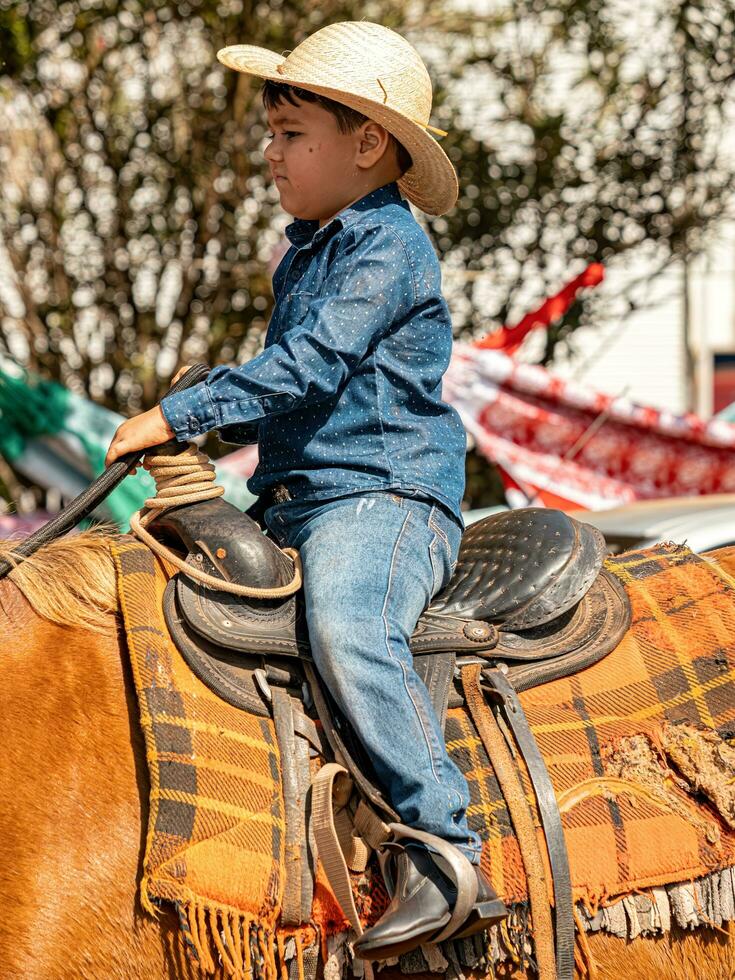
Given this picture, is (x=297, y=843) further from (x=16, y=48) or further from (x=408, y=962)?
(x=16, y=48)

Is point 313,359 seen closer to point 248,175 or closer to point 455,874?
point 455,874

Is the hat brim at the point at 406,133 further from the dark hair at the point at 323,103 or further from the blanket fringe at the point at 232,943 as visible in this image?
the blanket fringe at the point at 232,943

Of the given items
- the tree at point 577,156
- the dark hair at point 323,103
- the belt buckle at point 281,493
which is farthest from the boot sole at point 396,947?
the tree at point 577,156

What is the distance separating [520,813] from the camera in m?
2.07

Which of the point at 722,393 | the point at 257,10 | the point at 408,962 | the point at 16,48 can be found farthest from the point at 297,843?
the point at 722,393

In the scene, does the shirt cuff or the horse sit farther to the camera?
the shirt cuff

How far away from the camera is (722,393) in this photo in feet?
41.2

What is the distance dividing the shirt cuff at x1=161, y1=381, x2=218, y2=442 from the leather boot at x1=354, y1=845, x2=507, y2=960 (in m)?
0.90

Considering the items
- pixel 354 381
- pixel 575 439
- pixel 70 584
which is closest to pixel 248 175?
pixel 575 439

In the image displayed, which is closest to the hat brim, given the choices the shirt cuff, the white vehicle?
the shirt cuff

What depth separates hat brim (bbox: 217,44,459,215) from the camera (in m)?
2.25

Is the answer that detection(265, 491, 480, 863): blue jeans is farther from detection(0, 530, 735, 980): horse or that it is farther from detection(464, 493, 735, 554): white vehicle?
detection(464, 493, 735, 554): white vehicle

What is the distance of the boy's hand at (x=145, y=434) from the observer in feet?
7.02

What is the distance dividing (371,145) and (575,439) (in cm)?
321
